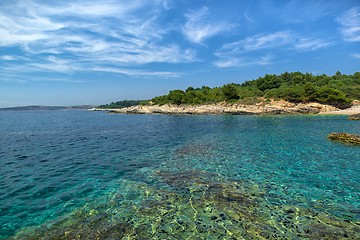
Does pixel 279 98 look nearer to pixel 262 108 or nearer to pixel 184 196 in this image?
pixel 262 108

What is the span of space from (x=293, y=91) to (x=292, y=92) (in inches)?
19.9

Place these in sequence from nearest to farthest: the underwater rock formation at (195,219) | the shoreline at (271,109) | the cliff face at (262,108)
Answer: the underwater rock formation at (195,219)
the shoreline at (271,109)
the cliff face at (262,108)

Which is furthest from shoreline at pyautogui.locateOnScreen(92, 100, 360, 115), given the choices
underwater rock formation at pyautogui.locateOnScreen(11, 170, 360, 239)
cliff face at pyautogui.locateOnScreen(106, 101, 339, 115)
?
underwater rock formation at pyautogui.locateOnScreen(11, 170, 360, 239)

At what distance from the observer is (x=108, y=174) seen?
16.9 meters

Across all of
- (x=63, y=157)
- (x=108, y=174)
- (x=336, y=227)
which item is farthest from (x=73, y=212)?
(x=63, y=157)

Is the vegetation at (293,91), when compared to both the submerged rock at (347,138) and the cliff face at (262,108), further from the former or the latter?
the submerged rock at (347,138)

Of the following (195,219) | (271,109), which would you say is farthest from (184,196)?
(271,109)

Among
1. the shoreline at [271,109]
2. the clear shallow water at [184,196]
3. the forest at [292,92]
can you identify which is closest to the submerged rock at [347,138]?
the clear shallow water at [184,196]

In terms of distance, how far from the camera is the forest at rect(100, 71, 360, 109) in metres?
81.9

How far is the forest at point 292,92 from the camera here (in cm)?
8188

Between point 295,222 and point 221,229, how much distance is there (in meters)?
3.29

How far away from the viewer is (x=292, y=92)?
281 feet

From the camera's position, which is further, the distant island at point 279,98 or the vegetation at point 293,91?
the vegetation at point 293,91

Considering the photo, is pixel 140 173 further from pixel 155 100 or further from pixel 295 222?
pixel 155 100
